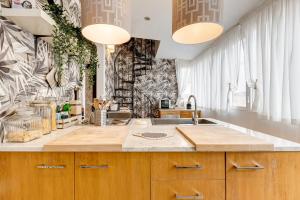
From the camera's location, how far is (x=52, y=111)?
Answer: 5.21 feet

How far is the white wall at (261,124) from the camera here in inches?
80.7

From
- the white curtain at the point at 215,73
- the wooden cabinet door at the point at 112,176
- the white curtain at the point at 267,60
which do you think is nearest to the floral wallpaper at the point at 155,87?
the white curtain at the point at 215,73

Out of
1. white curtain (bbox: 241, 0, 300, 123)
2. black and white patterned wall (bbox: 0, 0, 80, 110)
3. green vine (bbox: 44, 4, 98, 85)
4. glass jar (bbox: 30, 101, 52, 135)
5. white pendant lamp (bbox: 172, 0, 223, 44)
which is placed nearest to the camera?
white pendant lamp (bbox: 172, 0, 223, 44)

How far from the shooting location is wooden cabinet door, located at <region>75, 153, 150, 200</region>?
3.85ft

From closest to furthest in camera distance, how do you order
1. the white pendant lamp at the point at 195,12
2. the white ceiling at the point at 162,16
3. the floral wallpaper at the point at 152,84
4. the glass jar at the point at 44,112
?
1. the white pendant lamp at the point at 195,12
2. the glass jar at the point at 44,112
3. the white ceiling at the point at 162,16
4. the floral wallpaper at the point at 152,84

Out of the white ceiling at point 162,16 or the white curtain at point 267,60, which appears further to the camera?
the white ceiling at point 162,16

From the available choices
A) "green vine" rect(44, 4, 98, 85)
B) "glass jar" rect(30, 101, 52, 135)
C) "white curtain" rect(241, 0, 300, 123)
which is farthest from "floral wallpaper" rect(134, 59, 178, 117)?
"glass jar" rect(30, 101, 52, 135)

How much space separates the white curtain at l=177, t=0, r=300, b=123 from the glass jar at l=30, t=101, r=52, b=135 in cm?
220

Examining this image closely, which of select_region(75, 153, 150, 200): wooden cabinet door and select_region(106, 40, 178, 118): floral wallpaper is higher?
select_region(106, 40, 178, 118): floral wallpaper

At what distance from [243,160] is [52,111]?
1405mm

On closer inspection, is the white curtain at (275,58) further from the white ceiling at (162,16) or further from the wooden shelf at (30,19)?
the wooden shelf at (30,19)

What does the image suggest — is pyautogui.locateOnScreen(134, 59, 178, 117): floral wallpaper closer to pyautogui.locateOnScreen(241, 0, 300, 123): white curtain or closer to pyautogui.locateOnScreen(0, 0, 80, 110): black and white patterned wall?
pyautogui.locateOnScreen(241, 0, 300, 123): white curtain

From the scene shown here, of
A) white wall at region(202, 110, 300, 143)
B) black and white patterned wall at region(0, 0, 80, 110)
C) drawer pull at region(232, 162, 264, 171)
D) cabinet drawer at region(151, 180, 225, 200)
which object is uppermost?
black and white patterned wall at region(0, 0, 80, 110)

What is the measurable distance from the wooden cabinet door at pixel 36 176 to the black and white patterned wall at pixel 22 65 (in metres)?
0.40
